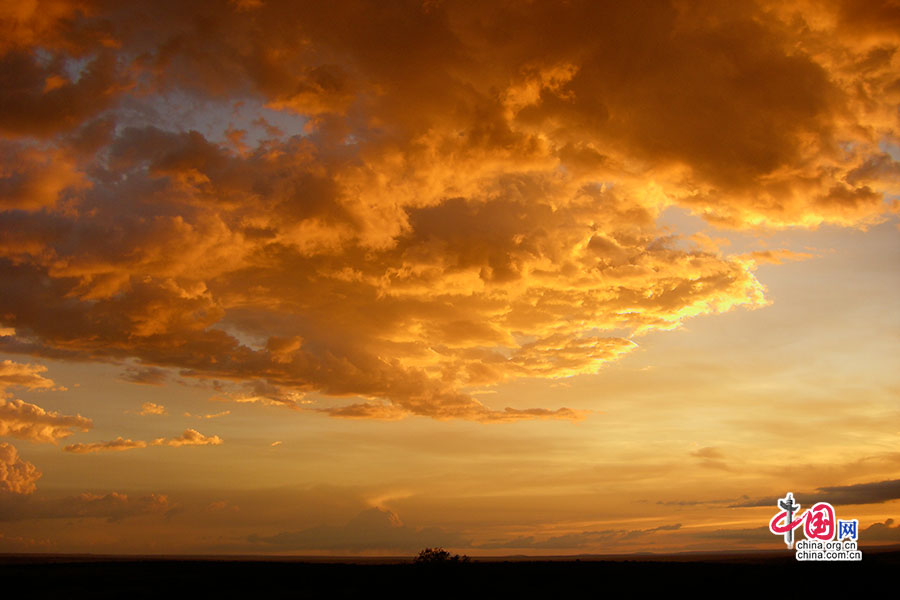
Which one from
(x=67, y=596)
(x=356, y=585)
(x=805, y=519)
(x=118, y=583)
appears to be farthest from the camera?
(x=118, y=583)

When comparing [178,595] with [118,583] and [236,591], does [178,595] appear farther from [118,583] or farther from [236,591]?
[118,583]

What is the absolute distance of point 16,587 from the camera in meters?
76.6

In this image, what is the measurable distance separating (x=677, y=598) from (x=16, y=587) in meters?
73.0

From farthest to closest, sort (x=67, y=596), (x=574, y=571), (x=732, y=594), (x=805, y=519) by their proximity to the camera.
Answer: (x=574, y=571), (x=67, y=596), (x=732, y=594), (x=805, y=519)

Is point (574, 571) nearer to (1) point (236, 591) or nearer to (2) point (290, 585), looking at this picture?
(2) point (290, 585)

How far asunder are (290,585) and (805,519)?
55.5m

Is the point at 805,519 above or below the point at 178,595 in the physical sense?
above

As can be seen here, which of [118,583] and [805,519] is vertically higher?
[805,519]

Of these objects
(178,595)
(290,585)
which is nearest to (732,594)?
(290,585)

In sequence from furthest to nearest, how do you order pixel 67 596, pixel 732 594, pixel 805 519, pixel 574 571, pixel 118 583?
1. pixel 574 571
2. pixel 118 583
3. pixel 67 596
4. pixel 732 594
5. pixel 805 519

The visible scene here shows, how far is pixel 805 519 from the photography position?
56844mm

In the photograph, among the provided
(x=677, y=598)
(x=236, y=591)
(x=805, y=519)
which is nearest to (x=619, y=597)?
(x=677, y=598)

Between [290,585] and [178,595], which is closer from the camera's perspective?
[178,595]

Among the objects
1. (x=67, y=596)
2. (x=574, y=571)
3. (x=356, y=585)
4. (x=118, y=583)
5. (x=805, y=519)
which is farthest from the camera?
(x=574, y=571)
